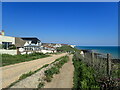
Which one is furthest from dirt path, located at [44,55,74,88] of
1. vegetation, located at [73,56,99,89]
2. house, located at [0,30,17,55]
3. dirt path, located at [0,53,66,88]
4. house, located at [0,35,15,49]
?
house, located at [0,35,15,49]

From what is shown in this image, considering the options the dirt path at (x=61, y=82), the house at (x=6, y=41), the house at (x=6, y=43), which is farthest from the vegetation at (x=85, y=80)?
the house at (x=6, y=41)

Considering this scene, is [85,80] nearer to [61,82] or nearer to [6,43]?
[61,82]

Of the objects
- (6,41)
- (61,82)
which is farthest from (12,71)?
(6,41)

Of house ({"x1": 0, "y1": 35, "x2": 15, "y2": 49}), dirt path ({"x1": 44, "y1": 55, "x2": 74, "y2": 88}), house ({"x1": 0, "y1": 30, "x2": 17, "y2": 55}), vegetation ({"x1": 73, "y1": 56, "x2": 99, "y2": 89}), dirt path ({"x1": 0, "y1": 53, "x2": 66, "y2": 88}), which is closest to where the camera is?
vegetation ({"x1": 73, "y1": 56, "x2": 99, "y2": 89})

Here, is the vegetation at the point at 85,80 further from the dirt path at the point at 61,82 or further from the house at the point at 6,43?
the house at the point at 6,43

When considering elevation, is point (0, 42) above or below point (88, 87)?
above

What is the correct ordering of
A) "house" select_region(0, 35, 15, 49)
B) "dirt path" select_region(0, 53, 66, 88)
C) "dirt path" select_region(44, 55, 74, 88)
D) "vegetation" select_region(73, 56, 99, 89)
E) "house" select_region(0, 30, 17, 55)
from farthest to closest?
1. "house" select_region(0, 35, 15, 49)
2. "house" select_region(0, 30, 17, 55)
3. "dirt path" select_region(0, 53, 66, 88)
4. "dirt path" select_region(44, 55, 74, 88)
5. "vegetation" select_region(73, 56, 99, 89)

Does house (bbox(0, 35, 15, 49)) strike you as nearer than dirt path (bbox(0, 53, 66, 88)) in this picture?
No

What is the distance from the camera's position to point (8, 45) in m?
29.5

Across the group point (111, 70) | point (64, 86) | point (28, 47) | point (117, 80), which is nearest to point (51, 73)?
point (64, 86)

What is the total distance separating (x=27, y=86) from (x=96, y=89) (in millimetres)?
2439

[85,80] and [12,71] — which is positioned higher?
[85,80]

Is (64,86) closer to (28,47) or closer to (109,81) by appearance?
(109,81)

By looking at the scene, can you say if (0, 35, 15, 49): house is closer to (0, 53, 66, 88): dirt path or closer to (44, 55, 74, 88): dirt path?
(0, 53, 66, 88): dirt path
